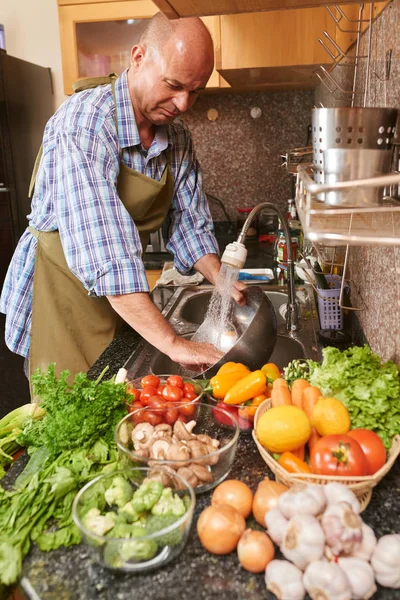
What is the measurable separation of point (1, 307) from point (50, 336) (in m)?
0.25

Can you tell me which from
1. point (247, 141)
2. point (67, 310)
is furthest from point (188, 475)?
point (247, 141)

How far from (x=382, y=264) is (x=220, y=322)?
1.60ft

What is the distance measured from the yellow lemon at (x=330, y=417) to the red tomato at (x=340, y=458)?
0.05 meters

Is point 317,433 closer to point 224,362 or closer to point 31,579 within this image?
point 224,362

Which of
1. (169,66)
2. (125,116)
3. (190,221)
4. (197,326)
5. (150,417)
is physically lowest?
(197,326)

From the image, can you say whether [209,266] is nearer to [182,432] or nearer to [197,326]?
[197,326]

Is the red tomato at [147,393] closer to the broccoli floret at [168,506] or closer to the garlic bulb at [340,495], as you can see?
the broccoli floret at [168,506]

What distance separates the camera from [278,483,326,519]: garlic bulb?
0.68 meters

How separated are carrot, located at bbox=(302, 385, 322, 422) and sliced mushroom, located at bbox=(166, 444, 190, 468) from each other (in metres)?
0.21

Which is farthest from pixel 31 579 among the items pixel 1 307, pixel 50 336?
pixel 1 307

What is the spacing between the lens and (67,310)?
1677 mm

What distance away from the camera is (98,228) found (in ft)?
4.27

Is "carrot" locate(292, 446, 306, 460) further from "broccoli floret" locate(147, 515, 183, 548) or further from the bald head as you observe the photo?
the bald head

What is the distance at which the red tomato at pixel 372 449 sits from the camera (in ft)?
2.57
